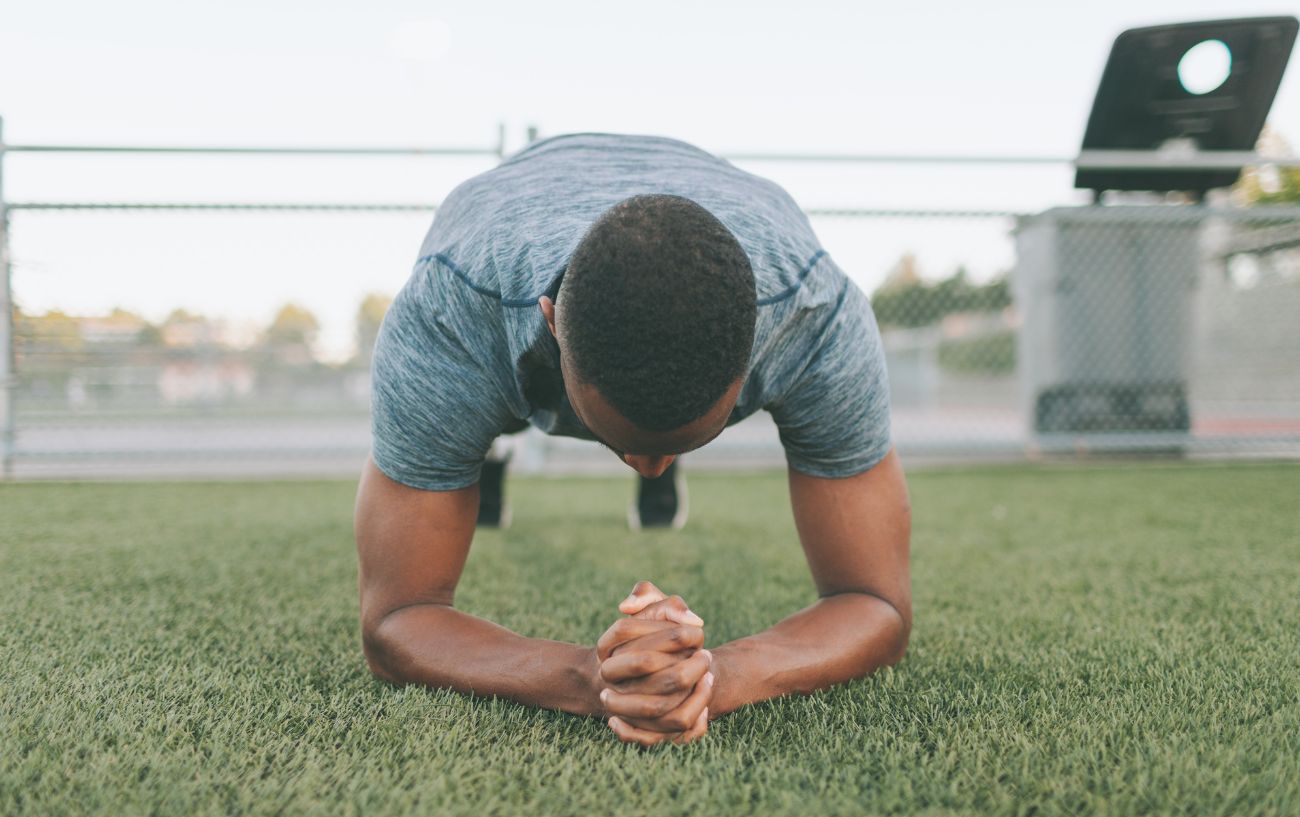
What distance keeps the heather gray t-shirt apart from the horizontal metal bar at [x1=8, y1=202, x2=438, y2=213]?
2992mm

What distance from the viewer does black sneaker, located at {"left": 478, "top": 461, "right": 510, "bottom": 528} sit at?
115 inches

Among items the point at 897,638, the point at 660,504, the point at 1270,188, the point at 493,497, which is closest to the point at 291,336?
the point at 493,497

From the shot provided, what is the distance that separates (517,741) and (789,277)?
0.78 meters

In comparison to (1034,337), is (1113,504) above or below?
below

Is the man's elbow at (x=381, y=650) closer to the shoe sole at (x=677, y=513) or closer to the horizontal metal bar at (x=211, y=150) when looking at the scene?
the shoe sole at (x=677, y=513)

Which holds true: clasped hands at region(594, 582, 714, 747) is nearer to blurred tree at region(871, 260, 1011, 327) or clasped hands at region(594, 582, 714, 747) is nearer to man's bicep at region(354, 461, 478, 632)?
man's bicep at region(354, 461, 478, 632)

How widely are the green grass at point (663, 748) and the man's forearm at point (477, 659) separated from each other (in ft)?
0.10

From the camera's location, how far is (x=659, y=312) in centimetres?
94

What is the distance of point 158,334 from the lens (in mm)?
4824

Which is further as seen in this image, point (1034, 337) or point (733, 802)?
point (1034, 337)

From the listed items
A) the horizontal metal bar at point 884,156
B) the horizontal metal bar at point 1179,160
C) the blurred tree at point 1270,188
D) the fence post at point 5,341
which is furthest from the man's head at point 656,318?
the blurred tree at point 1270,188

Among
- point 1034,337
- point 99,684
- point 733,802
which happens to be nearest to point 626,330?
point 733,802

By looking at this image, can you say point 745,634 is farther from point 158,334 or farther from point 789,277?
point 158,334

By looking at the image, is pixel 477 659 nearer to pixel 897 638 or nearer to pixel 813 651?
pixel 813 651
